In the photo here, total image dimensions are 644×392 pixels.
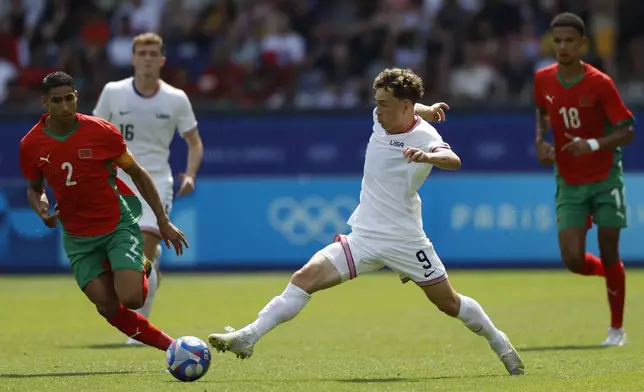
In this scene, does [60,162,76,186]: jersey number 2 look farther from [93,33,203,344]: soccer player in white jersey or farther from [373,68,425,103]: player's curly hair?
[93,33,203,344]: soccer player in white jersey

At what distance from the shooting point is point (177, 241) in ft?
30.4

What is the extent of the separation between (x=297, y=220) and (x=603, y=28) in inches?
235

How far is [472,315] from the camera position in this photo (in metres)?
9.26

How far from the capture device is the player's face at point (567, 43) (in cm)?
1152

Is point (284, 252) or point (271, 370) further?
point (284, 252)

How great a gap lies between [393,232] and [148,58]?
4059 mm

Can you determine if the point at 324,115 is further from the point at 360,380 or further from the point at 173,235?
the point at 360,380

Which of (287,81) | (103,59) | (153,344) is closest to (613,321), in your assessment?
(153,344)

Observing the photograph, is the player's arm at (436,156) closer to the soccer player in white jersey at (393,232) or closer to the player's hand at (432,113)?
the soccer player in white jersey at (393,232)

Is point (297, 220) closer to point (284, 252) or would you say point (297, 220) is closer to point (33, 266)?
point (284, 252)

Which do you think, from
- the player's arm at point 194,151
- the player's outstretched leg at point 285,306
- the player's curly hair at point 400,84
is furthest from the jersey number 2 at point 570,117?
the player's outstretched leg at point 285,306

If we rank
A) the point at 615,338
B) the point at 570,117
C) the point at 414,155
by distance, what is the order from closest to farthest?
1. the point at 414,155
2. the point at 615,338
3. the point at 570,117

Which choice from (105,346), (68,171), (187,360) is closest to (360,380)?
(187,360)

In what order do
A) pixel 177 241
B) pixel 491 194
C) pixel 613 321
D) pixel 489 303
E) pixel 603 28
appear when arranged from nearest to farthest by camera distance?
pixel 177 241 < pixel 613 321 < pixel 489 303 < pixel 491 194 < pixel 603 28
